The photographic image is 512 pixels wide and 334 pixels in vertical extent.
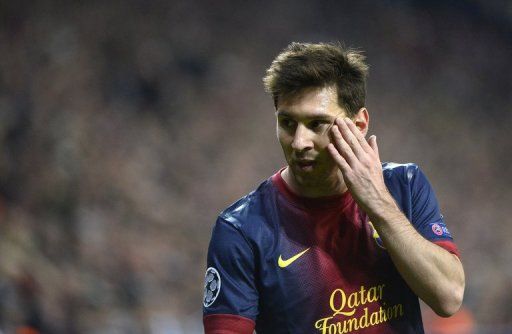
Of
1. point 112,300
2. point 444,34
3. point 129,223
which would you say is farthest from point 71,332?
point 444,34

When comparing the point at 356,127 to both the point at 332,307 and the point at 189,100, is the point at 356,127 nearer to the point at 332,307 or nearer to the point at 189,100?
the point at 332,307

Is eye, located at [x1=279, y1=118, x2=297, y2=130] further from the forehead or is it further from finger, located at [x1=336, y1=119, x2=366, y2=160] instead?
finger, located at [x1=336, y1=119, x2=366, y2=160]

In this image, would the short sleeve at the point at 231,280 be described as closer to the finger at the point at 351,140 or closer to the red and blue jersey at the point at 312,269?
the red and blue jersey at the point at 312,269

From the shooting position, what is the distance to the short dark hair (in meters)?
2.28

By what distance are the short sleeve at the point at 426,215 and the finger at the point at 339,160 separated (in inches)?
11.4

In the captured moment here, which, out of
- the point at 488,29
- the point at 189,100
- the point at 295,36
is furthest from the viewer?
the point at 488,29

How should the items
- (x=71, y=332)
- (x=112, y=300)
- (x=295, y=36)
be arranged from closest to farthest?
(x=71, y=332), (x=112, y=300), (x=295, y=36)

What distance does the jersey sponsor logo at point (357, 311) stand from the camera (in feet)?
7.57

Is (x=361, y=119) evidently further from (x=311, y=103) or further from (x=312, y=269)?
→ (x=312, y=269)

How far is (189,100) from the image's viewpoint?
757 cm

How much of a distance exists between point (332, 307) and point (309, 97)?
592 millimetres

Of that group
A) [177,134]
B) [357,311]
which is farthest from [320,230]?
[177,134]

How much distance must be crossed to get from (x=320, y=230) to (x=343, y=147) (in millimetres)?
282

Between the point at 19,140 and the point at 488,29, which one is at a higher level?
the point at 488,29
